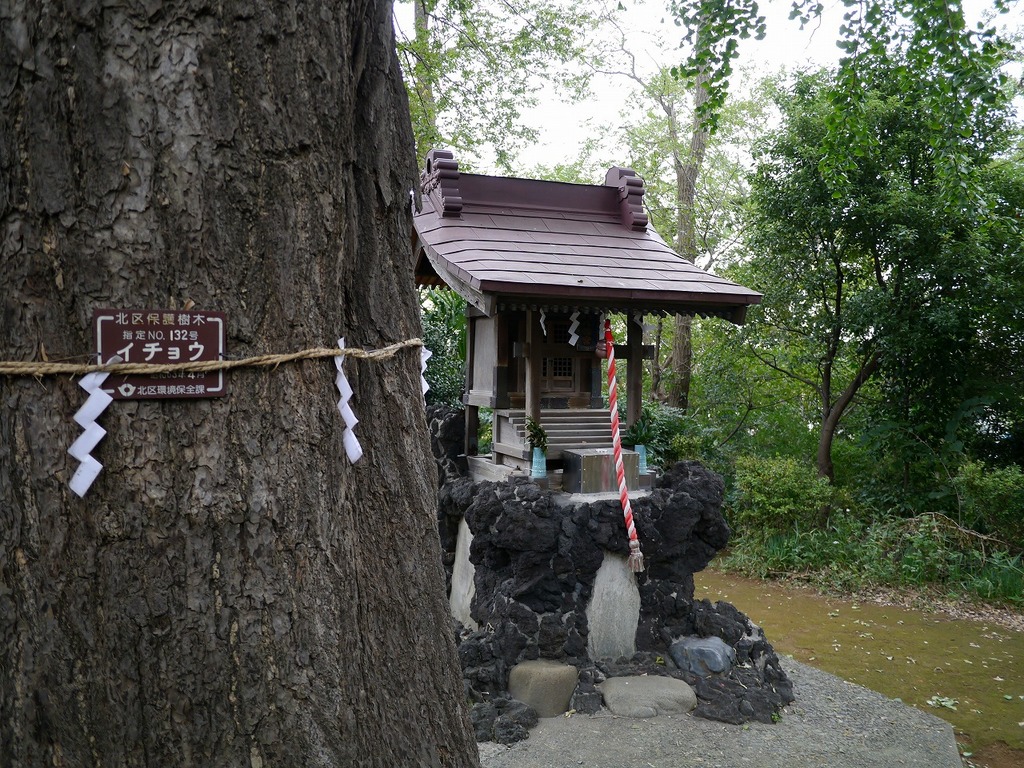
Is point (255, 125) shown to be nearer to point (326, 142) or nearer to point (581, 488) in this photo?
point (326, 142)

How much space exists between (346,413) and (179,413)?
342mm

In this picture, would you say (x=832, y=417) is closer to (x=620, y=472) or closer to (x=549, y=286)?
(x=620, y=472)

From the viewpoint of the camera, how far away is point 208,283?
1.49 m

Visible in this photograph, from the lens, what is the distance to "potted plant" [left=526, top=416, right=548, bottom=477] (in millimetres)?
6270

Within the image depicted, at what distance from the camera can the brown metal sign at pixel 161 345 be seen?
1430 millimetres

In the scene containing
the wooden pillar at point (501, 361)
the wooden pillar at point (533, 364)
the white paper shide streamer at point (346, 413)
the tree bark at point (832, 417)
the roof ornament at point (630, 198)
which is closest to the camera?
the white paper shide streamer at point (346, 413)

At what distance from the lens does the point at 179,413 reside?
1477 mm

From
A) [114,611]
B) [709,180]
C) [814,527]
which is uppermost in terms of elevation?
[709,180]

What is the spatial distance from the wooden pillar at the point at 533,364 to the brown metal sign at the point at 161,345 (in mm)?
4925

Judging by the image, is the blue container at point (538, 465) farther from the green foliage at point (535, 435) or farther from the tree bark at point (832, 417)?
the tree bark at point (832, 417)

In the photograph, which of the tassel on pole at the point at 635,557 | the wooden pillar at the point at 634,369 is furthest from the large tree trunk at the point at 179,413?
the wooden pillar at the point at 634,369

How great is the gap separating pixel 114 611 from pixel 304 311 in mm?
652

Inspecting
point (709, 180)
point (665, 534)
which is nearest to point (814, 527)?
point (665, 534)

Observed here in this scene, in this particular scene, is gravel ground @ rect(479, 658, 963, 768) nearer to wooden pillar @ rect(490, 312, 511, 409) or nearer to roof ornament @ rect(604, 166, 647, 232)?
wooden pillar @ rect(490, 312, 511, 409)
